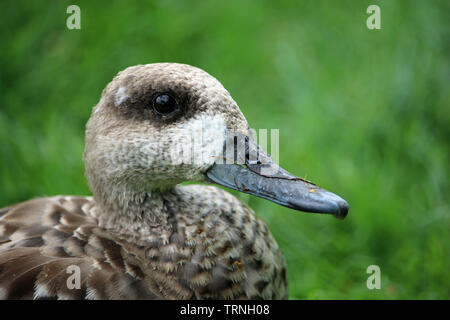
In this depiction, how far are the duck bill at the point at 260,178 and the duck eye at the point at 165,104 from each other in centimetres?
20

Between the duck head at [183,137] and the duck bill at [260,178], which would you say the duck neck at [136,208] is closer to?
the duck head at [183,137]

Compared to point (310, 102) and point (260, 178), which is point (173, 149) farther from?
point (310, 102)

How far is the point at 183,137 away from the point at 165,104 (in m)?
0.11

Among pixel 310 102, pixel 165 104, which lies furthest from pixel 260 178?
pixel 310 102

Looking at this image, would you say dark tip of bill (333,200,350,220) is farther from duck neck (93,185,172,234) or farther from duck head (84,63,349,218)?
duck neck (93,185,172,234)

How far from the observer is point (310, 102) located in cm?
315

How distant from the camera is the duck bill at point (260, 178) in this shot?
1.39 meters

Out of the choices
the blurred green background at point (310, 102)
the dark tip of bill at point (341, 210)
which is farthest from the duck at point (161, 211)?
the blurred green background at point (310, 102)

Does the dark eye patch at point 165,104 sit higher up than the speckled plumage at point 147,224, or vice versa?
the dark eye patch at point 165,104

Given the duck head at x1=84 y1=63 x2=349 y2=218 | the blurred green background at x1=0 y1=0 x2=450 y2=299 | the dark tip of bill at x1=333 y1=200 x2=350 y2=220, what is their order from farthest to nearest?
the blurred green background at x1=0 y1=0 x2=450 y2=299 → the duck head at x1=84 y1=63 x2=349 y2=218 → the dark tip of bill at x1=333 y1=200 x2=350 y2=220

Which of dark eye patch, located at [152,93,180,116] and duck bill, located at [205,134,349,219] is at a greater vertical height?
dark eye patch, located at [152,93,180,116]

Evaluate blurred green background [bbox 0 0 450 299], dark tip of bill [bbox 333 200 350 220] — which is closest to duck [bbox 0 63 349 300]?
dark tip of bill [bbox 333 200 350 220]

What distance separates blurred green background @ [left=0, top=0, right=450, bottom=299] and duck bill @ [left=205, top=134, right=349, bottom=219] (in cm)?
90

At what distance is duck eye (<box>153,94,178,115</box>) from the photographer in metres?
1.47
